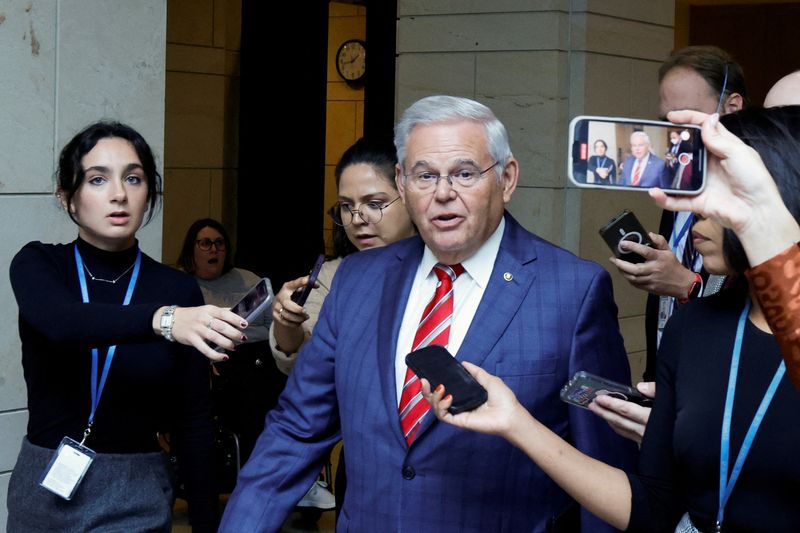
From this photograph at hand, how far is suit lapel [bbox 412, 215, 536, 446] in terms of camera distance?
113 inches

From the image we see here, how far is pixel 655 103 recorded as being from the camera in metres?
7.42

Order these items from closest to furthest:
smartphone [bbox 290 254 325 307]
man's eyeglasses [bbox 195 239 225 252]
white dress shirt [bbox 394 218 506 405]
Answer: white dress shirt [bbox 394 218 506 405], smartphone [bbox 290 254 325 307], man's eyeglasses [bbox 195 239 225 252]

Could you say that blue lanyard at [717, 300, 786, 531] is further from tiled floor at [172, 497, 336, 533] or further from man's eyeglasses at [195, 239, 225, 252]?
man's eyeglasses at [195, 239, 225, 252]

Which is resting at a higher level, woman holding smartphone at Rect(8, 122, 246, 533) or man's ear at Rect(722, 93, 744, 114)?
man's ear at Rect(722, 93, 744, 114)

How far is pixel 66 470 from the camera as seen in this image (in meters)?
3.10

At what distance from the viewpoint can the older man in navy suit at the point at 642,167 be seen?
74.2 inches

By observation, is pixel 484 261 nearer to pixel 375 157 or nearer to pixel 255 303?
pixel 255 303

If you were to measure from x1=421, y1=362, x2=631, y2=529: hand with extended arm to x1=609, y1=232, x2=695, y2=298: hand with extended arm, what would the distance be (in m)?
1.29

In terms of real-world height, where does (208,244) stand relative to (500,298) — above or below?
below

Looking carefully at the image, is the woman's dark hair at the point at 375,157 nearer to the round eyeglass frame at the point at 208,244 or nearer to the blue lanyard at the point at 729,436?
the blue lanyard at the point at 729,436

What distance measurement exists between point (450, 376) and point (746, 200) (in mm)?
779

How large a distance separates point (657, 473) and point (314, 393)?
3.48ft

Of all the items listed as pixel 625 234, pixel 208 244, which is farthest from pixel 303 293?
pixel 208 244

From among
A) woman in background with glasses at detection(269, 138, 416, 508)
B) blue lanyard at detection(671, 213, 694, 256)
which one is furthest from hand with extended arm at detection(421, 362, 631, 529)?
blue lanyard at detection(671, 213, 694, 256)
